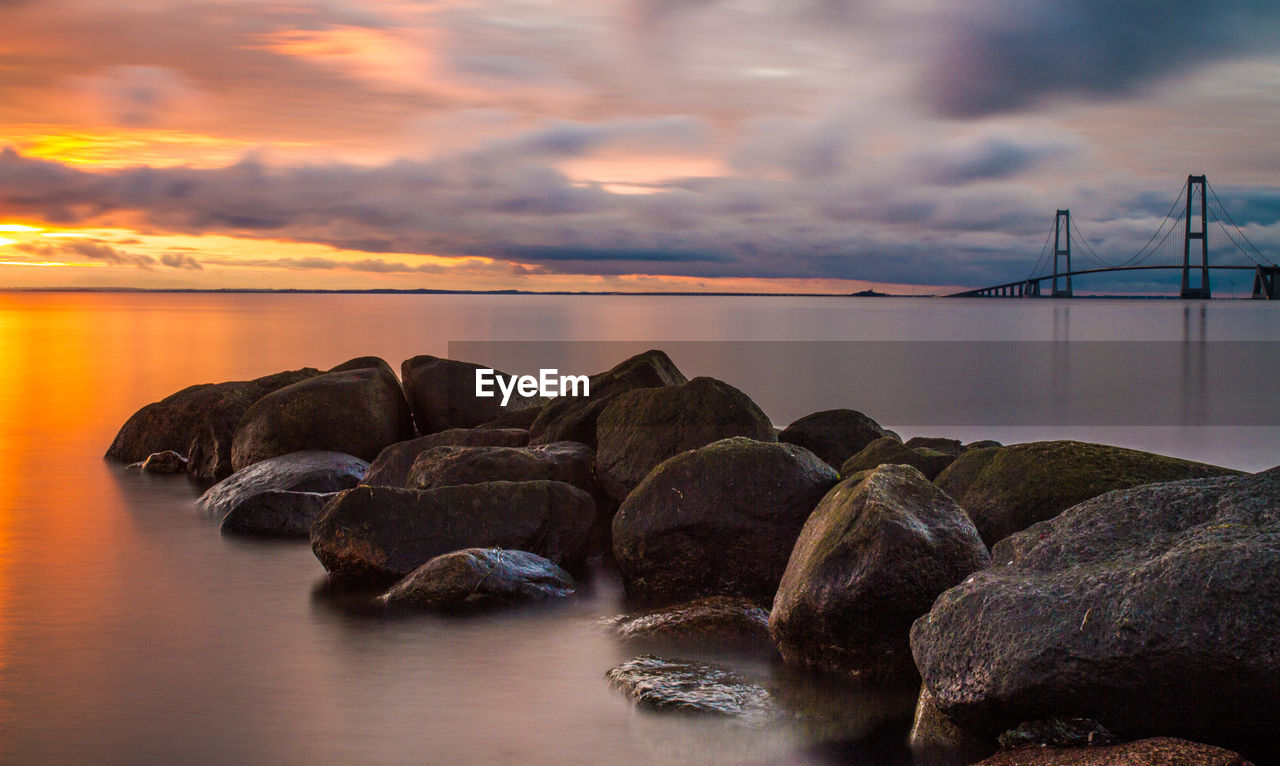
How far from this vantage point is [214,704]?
17.9 ft

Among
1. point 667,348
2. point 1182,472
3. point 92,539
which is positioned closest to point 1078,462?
point 1182,472

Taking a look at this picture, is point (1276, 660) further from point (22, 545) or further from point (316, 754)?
point (22, 545)

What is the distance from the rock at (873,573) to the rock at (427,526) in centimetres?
240

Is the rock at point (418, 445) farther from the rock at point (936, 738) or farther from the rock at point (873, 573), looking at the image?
the rock at point (936, 738)

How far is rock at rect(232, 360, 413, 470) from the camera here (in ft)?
36.7

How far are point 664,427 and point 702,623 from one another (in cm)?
260

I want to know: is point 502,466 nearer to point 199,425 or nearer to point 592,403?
point 592,403

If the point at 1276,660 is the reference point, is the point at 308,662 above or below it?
below

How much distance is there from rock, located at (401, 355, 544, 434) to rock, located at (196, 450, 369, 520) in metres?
1.93

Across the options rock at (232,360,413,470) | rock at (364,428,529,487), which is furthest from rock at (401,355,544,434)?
rock at (364,428,529,487)

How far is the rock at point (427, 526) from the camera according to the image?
7.39 m

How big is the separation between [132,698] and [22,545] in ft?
15.4

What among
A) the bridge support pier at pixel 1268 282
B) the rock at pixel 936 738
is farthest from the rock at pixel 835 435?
the bridge support pier at pixel 1268 282

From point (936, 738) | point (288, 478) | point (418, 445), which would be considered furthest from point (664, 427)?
point (936, 738)
